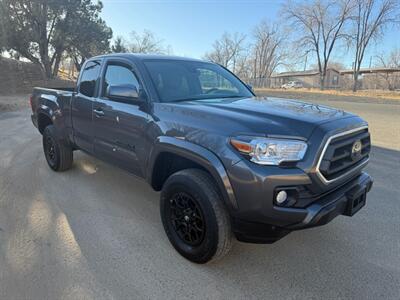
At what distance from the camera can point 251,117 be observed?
2.56 metres

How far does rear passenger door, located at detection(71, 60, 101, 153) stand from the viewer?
4172 millimetres

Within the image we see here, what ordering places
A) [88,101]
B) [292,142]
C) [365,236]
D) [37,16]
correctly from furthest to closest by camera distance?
[37,16] → [88,101] → [365,236] → [292,142]

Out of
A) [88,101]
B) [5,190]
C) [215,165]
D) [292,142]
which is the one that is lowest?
[5,190]

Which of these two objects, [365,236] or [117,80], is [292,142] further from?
[117,80]

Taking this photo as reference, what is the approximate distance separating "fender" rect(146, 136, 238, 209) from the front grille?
2.31ft

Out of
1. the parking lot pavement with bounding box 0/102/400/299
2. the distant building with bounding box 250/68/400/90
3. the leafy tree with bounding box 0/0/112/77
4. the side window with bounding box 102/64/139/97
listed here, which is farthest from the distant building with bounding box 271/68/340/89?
the parking lot pavement with bounding box 0/102/400/299

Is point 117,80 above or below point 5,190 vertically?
above

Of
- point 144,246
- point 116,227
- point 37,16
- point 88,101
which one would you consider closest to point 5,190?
point 88,101

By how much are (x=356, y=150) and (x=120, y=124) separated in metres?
2.37

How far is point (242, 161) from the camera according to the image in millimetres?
2355

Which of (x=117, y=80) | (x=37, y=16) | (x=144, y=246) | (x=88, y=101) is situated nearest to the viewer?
(x=144, y=246)

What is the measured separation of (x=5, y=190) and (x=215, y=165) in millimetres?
3429

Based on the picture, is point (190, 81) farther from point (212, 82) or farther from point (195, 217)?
point (195, 217)

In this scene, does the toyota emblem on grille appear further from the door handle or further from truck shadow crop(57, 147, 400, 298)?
the door handle
